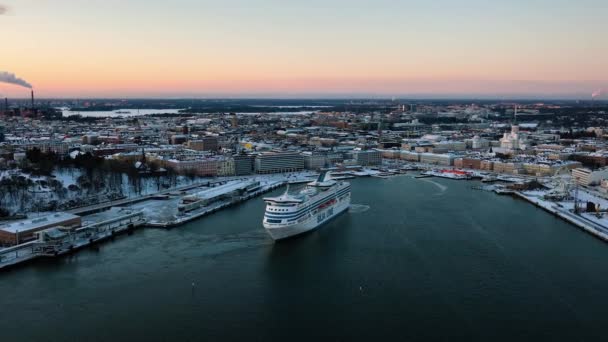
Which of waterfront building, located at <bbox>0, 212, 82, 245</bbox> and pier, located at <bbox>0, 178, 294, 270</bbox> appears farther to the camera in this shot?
waterfront building, located at <bbox>0, 212, 82, 245</bbox>

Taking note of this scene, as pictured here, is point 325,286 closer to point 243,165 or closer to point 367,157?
point 243,165

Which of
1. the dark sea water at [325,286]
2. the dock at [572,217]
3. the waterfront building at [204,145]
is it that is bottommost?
the dark sea water at [325,286]

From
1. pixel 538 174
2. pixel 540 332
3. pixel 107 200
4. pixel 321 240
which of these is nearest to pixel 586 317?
pixel 540 332

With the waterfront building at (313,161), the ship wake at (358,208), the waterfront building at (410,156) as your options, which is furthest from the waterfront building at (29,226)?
the waterfront building at (410,156)

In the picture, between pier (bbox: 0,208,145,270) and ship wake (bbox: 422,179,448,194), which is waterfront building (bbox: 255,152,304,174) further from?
pier (bbox: 0,208,145,270)

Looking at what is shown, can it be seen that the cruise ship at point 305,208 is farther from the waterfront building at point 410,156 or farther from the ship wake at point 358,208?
the waterfront building at point 410,156

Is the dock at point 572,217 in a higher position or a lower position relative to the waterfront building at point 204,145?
lower

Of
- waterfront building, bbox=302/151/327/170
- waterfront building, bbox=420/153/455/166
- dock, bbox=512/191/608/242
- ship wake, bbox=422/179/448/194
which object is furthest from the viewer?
waterfront building, bbox=420/153/455/166

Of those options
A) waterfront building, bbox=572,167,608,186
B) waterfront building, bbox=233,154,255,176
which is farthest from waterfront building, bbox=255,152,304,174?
waterfront building, bbox=572,167,608,186
